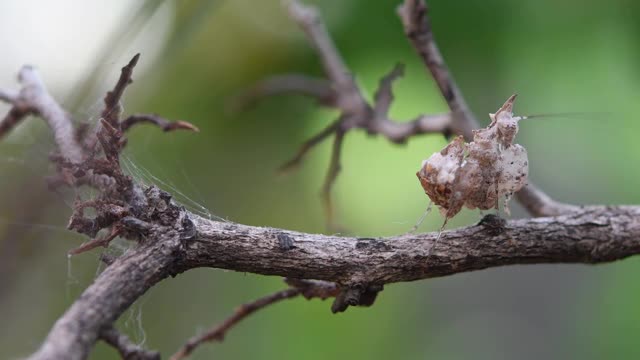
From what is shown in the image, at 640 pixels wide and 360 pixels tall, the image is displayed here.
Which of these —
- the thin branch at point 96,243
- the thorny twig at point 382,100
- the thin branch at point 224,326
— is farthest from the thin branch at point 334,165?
the thin branch at point 96,243

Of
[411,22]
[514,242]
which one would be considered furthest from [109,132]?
[411,22]

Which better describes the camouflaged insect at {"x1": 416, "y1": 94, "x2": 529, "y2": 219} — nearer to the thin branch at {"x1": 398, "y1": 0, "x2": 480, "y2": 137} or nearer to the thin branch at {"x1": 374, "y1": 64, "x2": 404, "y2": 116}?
the thin branch at {"x1": 398, "y1": 0, "x2": 480, "y2": 137}

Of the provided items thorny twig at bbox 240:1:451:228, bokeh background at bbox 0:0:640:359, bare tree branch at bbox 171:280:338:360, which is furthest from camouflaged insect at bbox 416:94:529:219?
bokeh background at bbox 0:0:640:359

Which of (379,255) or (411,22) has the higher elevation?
(411,22)

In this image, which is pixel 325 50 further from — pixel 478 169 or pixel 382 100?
pixel 478 169

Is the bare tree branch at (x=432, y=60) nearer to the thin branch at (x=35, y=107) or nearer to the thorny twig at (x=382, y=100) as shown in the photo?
the thorny twig at (x=382, y=100)

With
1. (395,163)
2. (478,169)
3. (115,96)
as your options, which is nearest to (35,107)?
(115,96)

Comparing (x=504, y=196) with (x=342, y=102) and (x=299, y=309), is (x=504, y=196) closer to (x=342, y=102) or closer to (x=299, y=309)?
(x=342, y=102)
